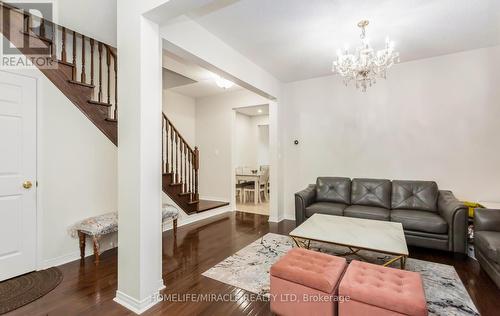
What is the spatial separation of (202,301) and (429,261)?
2769 millimetres

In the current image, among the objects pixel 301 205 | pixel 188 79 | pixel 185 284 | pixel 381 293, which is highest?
pixel 188 79

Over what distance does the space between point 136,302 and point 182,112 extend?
4729mm

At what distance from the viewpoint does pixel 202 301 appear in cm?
210

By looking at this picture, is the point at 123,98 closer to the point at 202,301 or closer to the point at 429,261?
the point at 202,301

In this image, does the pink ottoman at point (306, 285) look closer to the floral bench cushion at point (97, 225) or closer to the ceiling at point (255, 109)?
the floral bench cushion at point (97, 225)

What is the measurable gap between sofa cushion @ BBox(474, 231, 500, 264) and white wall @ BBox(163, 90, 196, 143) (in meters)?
5.67

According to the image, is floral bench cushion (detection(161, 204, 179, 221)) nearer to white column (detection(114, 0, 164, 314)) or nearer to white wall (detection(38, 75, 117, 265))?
white wall (detection(38, 75, 117, 265))

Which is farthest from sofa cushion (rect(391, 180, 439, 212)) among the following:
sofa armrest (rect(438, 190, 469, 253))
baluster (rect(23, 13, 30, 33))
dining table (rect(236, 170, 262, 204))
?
baluster (rect(23, 13, 30, 33))

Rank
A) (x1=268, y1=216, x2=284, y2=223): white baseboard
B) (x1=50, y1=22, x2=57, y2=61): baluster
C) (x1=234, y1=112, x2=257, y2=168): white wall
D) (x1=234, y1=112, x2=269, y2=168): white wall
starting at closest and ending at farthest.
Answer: (x1=50, y1=22, x2=57, y2=61): baluster
(x1=268, y1=216, x2=284, y2=223): white baseboard
(x1=234, y1=112, x2=257, y2=168): white wall
(x1=234, y1=112, x2=269, y2=168): white wall

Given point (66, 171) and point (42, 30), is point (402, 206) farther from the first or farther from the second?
point (42, 30)

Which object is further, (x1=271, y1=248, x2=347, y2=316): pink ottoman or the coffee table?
the coffee table

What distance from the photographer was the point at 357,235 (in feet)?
8.46

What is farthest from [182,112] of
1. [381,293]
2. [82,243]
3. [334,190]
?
[381,293]

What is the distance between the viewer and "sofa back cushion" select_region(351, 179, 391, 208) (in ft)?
12.6
